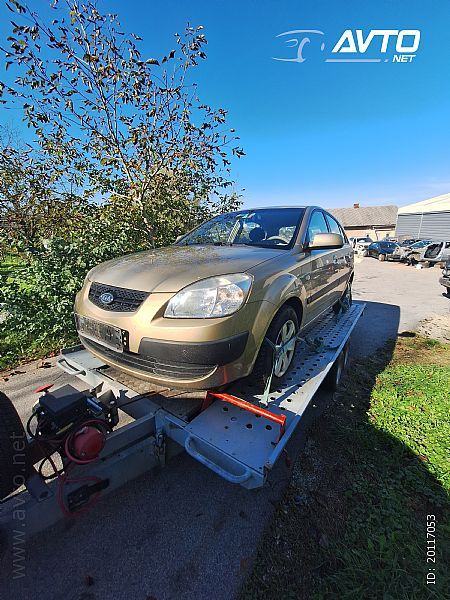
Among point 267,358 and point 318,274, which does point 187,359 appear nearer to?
point 267,358

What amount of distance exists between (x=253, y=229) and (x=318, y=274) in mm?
806

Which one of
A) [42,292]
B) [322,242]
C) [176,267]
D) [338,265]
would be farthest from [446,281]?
[42,292]

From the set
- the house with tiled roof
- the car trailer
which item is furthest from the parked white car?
the house with tiled roof

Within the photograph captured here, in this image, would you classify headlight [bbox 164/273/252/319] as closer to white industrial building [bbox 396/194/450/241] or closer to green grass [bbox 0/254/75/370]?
green grass [bbox 0/254/75/370]

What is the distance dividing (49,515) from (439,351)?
5265 millimetres

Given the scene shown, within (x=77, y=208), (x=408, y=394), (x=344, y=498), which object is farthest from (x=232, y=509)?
(x=77, y=208)

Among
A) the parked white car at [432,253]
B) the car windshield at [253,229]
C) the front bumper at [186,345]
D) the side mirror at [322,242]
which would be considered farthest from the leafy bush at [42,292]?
the parked white car at [432,253]

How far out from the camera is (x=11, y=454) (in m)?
1.32

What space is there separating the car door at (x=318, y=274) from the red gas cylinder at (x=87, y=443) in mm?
1970

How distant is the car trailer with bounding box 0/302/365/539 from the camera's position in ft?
4.42

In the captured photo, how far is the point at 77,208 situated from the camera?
16.0ft

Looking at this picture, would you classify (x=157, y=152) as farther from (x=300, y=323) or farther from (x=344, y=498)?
(x=344, y=498)

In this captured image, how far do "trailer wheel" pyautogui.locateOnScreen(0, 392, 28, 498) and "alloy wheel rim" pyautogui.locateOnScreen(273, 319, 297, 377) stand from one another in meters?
1.57

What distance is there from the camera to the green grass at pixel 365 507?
144 centimetres
